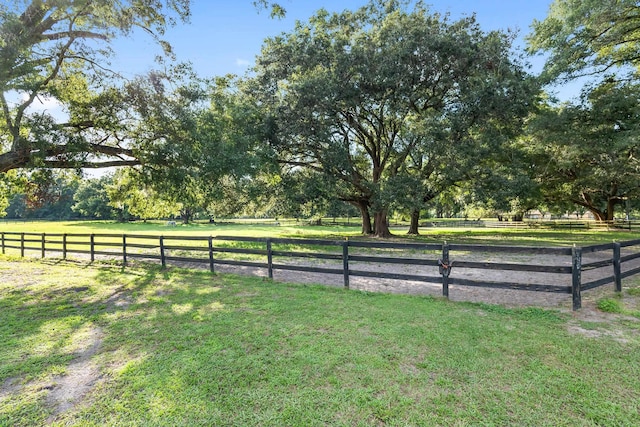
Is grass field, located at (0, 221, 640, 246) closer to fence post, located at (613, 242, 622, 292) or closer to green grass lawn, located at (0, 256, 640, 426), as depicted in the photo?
fence post, located at (613, 242, 622, 292)

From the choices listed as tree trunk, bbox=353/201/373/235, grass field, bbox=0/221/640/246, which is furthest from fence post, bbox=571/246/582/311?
tree trunk, bbox=353/201/373/235

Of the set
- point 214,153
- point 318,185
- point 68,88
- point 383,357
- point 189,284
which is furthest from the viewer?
point 318,185

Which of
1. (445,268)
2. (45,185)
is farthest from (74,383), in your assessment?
(45,185)

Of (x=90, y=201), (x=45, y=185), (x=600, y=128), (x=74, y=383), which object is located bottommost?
(x=74, y=383)

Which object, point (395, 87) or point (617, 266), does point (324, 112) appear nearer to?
point (395, 87)

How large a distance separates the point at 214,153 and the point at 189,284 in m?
5.76

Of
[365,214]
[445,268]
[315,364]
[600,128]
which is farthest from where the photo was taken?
[365,214]

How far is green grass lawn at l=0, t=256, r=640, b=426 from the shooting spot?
9.08 feet

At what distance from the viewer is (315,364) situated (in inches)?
142

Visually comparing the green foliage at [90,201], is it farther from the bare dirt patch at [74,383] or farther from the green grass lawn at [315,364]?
the bare dirt patch at [74,383]

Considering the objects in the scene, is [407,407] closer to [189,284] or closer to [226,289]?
[226,289]

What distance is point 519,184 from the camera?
17.5 metres

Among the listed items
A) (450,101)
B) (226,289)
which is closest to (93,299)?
(226,289)

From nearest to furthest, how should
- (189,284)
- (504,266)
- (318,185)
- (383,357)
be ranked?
(383,357), (504,266), (189,284), (318,185)
